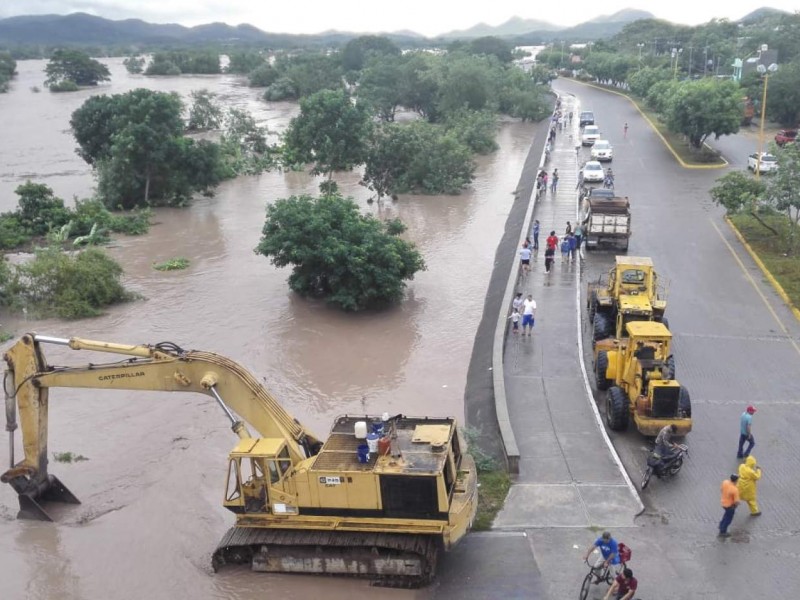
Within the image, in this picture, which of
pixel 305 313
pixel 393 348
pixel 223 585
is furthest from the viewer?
pixel 305 313

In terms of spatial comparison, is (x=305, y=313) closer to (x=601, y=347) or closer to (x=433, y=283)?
(x=433, y=283)

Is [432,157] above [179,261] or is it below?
above

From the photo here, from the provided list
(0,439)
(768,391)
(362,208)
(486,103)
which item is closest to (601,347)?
(768,391)

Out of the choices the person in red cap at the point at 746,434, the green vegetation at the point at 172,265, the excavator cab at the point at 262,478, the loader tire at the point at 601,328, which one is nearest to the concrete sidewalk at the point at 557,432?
the loader tire at the point at 601,328

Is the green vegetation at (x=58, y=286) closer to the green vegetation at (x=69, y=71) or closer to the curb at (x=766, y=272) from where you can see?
the curb at (x=766, y=272)

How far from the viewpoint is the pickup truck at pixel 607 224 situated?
25016 millimetres

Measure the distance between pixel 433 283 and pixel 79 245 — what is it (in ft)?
47.3

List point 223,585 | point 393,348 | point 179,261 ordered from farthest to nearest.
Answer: point 179,261, point 393,348, point 223,585

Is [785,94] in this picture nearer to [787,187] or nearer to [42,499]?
[787,187]

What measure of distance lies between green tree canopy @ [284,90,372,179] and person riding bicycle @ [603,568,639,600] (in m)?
28.8

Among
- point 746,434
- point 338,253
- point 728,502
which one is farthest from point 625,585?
point 338,253

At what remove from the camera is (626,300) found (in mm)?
17375

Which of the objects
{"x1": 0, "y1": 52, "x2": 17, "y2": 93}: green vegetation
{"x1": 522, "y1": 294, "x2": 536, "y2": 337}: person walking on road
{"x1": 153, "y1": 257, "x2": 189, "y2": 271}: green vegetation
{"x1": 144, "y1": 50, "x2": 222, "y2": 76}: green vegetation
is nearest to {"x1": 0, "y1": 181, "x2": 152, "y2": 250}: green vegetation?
{"x1": 153, "y1": 257, "x2": 189, "y2": 271}: green vegetation

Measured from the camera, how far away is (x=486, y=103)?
58.8 metres
